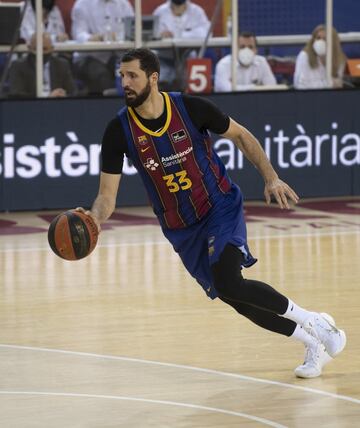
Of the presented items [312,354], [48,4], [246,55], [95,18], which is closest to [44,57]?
[48,4]

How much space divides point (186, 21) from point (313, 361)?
27.3 feet

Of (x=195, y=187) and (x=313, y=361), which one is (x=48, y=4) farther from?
(x=313, y=361)

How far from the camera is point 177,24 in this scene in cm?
1549

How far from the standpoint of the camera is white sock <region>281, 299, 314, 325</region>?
781 centimetres

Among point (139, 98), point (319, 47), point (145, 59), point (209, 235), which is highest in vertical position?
point (319, 47)

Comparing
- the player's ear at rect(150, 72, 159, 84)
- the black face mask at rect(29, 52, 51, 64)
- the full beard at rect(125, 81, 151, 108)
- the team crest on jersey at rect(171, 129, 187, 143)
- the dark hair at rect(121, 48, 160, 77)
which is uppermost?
the black face mask at rect(29, 52, 51, 64)

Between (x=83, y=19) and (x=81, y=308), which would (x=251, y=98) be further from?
(x=81, y=308)

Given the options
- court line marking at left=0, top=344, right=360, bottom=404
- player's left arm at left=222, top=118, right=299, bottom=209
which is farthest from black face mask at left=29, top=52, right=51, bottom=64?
player's left arm at left=222, top=118, right=299, bottom=209

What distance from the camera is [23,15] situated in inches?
582

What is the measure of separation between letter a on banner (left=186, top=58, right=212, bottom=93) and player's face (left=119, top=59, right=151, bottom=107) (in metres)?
7.80

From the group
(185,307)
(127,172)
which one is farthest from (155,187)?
(127,172)

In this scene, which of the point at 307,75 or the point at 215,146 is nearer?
the point at 215,146

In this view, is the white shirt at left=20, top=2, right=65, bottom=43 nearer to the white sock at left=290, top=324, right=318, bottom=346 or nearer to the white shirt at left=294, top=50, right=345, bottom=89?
the white shirt at left=294, top=50, right=345, bottom=89

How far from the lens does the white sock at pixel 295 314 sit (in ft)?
25.6
